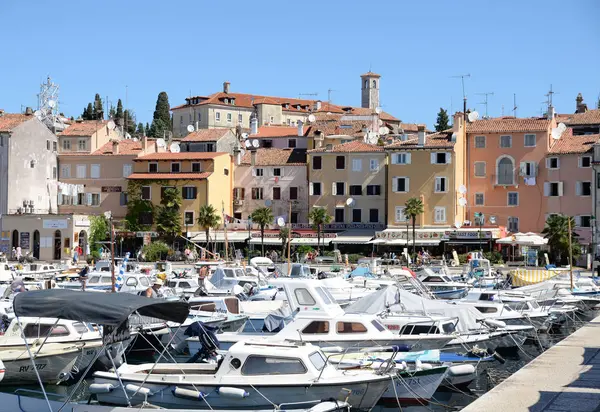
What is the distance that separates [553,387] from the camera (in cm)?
2411

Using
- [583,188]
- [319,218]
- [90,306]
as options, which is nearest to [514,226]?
[583,188]

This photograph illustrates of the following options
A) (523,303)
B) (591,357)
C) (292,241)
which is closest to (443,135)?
(292,241)

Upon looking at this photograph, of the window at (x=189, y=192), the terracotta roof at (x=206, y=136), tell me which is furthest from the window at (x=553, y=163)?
the terracotta roof at (x=206, y=136)

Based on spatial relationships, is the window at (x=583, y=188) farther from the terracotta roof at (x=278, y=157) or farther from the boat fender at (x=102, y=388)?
the boat fender at (x=102, y=388)

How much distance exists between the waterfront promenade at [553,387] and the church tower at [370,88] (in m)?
124

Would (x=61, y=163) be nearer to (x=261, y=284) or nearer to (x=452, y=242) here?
→ (x=452, y=242)

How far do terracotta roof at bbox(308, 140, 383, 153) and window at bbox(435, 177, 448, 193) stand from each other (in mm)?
5667

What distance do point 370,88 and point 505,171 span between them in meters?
73.6

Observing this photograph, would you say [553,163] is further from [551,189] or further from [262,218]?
[262,218]

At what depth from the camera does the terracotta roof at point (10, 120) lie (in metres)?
81.8

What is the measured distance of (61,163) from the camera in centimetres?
8725

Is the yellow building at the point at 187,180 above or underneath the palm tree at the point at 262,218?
above

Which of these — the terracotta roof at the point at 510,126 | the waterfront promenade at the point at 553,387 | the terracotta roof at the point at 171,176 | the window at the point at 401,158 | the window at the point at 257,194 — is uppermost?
the terracotta roof at the point at 510,126

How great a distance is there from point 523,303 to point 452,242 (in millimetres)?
36205
